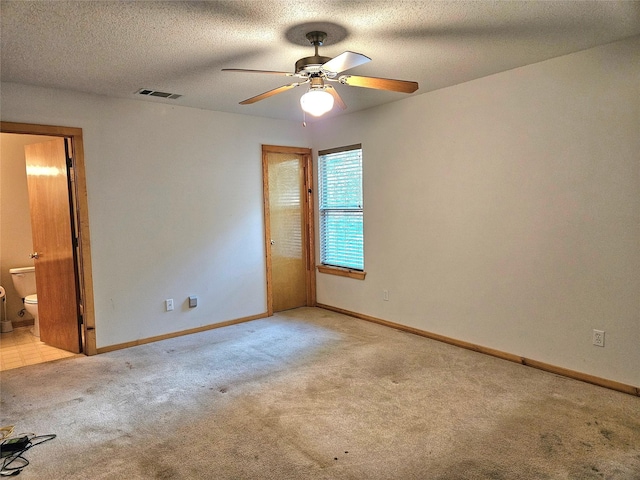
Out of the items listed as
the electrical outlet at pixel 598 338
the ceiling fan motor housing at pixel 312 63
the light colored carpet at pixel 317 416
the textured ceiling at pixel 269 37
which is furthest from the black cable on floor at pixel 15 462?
the electrical outlet at pixel 598 338

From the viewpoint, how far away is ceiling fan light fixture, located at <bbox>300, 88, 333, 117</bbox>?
2615 mm

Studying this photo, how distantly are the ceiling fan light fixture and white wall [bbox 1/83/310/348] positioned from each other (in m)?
2.24

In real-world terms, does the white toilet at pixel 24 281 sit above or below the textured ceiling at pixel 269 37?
below

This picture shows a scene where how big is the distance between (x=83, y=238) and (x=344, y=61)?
2939mm

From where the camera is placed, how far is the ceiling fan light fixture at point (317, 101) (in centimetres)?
262

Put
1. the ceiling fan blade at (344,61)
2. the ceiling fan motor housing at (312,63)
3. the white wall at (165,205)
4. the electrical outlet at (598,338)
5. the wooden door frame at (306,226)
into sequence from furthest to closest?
1. the wooden door frame at (306,226)
2. the white wall at (165,205)
3. the electrical outlet at (598,338)
4. the ceiling fan motor housing at (312,63)
5. the ceiling fan blade at (344,61)

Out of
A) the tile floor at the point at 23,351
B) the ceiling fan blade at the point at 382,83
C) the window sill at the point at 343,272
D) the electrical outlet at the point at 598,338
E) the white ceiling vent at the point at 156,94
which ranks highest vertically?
the white ceiling vent at the point at 156,94

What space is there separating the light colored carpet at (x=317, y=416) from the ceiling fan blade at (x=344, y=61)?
7.02 ft

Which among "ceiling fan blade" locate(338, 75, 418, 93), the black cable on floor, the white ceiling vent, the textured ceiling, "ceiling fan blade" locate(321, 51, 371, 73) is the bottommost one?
the black cable on floor

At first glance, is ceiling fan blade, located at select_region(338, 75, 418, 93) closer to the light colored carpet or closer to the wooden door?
the light colored carpet

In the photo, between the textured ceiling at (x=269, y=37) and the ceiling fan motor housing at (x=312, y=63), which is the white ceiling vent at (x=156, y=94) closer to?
the textured ceiling at (x=269, y=37)

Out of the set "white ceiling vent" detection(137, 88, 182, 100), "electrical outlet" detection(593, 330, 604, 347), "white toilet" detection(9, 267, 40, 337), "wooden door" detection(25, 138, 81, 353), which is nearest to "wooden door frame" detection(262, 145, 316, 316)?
"white ceiling vent" detection(137, 88, 182, 100)

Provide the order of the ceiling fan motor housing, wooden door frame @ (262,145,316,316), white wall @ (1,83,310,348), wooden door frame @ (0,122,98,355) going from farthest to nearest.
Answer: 1. wooden door frame @ (262,145,316,316)
2. white wall @ (1,83,310,348)
3. wooden door frame @ (0,122,98,355)
4. the ceiling fan motor housing

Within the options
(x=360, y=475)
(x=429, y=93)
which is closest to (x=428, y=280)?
(x=429, y=93)
